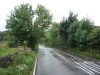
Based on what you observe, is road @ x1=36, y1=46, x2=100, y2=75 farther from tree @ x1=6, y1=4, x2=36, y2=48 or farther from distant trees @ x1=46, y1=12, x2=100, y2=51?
tree @ x1=6, y1=4, x2=36, y2=48

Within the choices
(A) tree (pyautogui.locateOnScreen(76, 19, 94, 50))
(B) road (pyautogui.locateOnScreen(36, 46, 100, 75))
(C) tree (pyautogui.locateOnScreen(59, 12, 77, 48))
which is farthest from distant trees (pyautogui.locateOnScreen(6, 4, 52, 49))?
(B) road (pyautogui.locateOnScreen(36, 46, 100, 75))

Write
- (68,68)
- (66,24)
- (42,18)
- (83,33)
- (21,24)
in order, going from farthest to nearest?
(42,18) < (66,24) < (21,24) < (83,33) < (68,68)

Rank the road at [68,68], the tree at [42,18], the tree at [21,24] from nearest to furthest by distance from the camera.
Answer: the road at [68,68] < the tree at [21,24] < the tree at [42,18]

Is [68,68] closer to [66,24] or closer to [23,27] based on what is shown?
[23,27]

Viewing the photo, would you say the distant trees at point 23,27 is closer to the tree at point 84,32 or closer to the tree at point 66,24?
the tree at point 66,24

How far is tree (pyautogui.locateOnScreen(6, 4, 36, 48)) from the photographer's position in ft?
199

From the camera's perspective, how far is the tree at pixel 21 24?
6072 centimetres

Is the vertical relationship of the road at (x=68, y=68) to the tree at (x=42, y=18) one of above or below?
below

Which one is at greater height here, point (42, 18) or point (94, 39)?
point (42, 18)

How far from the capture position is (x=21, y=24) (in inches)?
2370

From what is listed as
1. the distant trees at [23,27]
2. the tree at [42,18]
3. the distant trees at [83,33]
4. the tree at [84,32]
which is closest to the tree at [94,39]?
the distant trees at [83,33]

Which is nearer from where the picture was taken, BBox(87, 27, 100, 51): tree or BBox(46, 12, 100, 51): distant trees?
BBox(87, 27, 100, 51): tree

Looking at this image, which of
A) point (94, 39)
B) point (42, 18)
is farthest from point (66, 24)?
point (94, 39)

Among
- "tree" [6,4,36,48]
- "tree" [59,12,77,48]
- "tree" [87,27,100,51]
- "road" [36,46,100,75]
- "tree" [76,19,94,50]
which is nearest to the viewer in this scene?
"road" [36,46,100,75]
